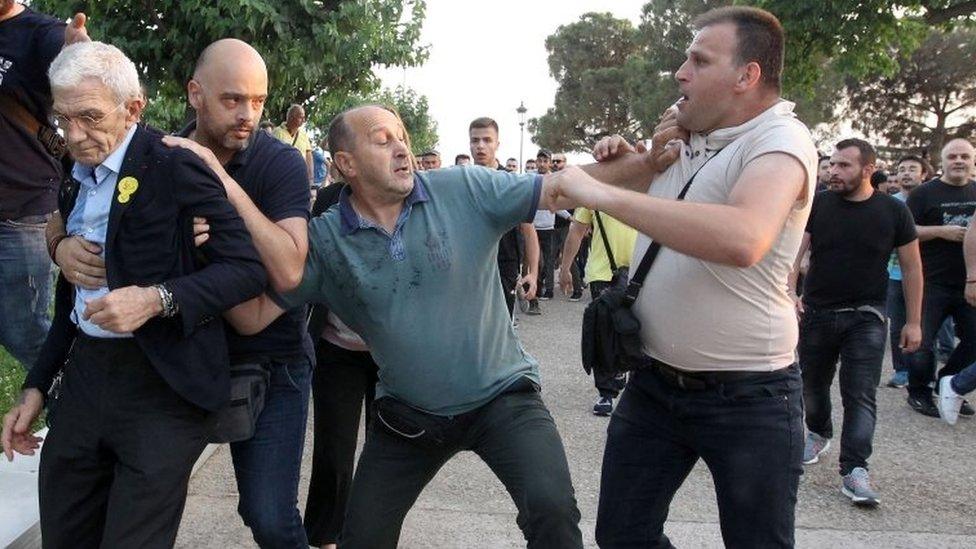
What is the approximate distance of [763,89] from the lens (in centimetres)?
258

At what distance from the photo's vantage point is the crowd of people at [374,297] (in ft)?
7.78

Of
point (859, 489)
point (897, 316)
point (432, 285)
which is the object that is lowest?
point (859, 489)

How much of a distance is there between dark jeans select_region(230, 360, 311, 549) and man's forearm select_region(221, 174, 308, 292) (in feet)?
1.29

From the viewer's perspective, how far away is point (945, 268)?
684 centimetres

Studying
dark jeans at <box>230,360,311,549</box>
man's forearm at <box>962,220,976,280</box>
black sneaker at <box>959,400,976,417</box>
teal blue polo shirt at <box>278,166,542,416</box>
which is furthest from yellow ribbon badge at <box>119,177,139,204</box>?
black sneaker at <box>959,400,976,417</box>

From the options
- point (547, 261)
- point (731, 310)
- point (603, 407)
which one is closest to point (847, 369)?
point (603, 407)

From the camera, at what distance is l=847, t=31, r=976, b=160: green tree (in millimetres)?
40219

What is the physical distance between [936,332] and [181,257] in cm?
623

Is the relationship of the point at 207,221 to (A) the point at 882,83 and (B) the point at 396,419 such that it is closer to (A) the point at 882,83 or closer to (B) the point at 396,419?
(B) the point at 396,419

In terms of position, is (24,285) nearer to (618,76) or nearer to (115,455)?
(115,455)

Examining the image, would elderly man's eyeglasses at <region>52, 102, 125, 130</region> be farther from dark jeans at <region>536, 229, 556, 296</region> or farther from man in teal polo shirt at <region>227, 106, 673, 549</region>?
dark jeans at <region>536, 229, 556, 296</region>

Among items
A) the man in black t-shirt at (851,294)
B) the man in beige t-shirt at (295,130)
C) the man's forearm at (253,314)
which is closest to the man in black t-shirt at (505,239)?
the man in black t-shirt at (851,294)

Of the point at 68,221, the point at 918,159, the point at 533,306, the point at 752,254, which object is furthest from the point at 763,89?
the point at 533,306

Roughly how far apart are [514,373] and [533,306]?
951cm
